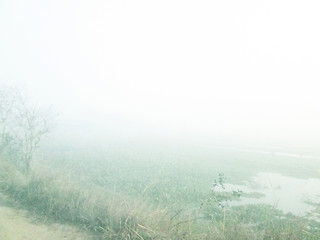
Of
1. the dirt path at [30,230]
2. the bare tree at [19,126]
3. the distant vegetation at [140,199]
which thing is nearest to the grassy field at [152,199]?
the distant vegetation at [140,199]

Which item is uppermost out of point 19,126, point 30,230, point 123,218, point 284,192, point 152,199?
point 19,126

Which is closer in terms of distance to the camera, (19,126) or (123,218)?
(123,218)

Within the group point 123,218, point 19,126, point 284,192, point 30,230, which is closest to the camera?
point 123,218

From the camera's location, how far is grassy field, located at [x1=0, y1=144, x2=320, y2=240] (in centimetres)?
730

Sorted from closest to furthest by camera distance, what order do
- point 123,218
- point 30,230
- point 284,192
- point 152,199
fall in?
point 123,218, point 30,230, point 152,199, point 284,192

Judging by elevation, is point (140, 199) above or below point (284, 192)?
above

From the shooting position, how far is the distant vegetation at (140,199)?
23.9 feet

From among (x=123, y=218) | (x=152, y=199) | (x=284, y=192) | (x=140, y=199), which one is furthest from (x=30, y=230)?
(x=284, y=192)

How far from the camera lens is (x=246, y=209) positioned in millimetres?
16656

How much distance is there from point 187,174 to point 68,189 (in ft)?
66.4

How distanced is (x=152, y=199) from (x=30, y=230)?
428 inches

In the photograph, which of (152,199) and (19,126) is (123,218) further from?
(19,126)

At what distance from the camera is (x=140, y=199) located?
10.1m

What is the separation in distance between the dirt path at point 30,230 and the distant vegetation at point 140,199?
1.34 feet
